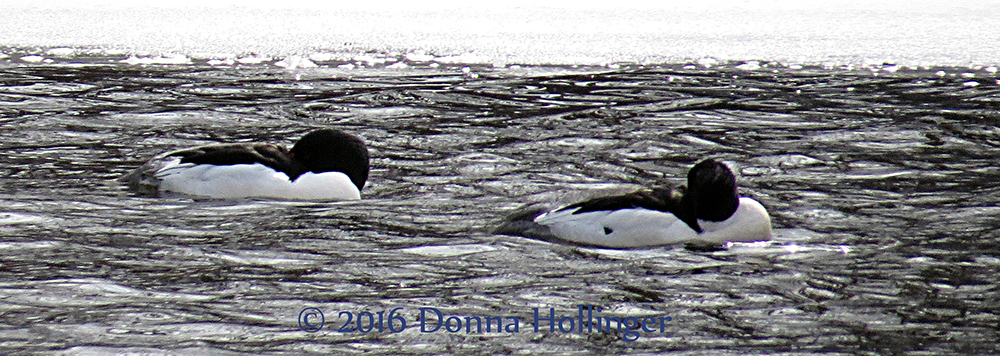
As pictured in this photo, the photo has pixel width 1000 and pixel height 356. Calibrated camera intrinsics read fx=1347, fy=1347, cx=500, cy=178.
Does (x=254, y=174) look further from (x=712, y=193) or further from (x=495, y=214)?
(x=712, y=193)

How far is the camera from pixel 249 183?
6.77 meters

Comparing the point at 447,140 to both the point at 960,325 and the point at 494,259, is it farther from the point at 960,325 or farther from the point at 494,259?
the point at 960,325

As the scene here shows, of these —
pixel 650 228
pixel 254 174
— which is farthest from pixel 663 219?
pixel 254 174

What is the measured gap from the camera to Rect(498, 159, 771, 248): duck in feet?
18.7

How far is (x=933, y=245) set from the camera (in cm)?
550

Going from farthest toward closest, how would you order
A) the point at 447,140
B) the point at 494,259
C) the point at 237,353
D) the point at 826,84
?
1. the point at 826,84
2. the point at 447,140
3. the point at 494,259
4. the point at 237,353

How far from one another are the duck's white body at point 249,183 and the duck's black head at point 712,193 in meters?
1.88

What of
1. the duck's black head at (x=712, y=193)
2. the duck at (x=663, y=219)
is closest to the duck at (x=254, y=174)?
the duck at (x=663, y=219)

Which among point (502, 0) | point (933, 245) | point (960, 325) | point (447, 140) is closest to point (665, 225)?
point (933, 245)

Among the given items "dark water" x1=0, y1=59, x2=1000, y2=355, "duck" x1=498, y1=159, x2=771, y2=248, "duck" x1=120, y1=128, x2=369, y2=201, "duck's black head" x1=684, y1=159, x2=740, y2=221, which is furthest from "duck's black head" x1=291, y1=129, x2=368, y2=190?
"duck's black head" x1=684, y1=159, x2=740, y2=221

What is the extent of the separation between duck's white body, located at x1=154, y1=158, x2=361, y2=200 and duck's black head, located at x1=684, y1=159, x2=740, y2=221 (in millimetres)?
1883

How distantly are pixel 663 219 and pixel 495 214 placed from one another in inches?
35.3

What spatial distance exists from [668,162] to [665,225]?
2042mm

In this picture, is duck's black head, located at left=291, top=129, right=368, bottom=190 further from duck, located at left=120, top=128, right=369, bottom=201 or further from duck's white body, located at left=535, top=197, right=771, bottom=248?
duck's white body, located at left=535, top=197, right=771, bottom=248
